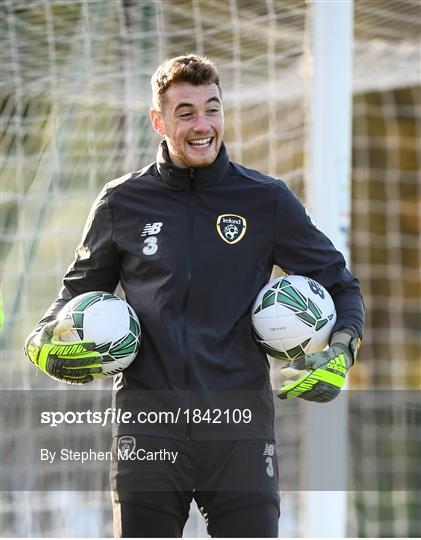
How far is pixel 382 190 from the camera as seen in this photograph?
14.5 meters

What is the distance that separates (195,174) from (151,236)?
0.78 feet

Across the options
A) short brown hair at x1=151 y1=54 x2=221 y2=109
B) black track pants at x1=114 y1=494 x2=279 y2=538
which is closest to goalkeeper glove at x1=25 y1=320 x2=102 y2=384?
black track pants at x1=114 y1=494 x2=279 y2=538

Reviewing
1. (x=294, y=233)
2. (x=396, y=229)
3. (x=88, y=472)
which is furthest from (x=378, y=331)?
(x=294, y=233)

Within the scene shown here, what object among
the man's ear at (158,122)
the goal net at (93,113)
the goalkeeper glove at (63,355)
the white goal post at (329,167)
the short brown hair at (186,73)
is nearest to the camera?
the goalkeeper glove at (63,355)

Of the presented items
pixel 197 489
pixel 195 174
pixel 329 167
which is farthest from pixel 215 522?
pixel 329 167

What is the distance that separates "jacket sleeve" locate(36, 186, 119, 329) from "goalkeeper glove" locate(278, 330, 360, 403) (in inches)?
27.2

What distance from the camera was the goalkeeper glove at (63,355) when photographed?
3656 mm

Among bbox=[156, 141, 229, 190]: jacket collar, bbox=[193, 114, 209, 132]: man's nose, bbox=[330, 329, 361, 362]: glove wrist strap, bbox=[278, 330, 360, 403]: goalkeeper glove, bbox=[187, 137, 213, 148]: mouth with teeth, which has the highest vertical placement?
bbox=[193, 114, 209, 132]: man's nose

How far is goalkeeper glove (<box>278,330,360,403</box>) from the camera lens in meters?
3.54

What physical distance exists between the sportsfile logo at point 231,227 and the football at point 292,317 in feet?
0.59

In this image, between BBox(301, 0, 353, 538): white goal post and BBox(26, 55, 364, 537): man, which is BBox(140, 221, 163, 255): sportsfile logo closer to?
BBox(26, 55, 364, 537): man

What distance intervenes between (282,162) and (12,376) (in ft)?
6.56
